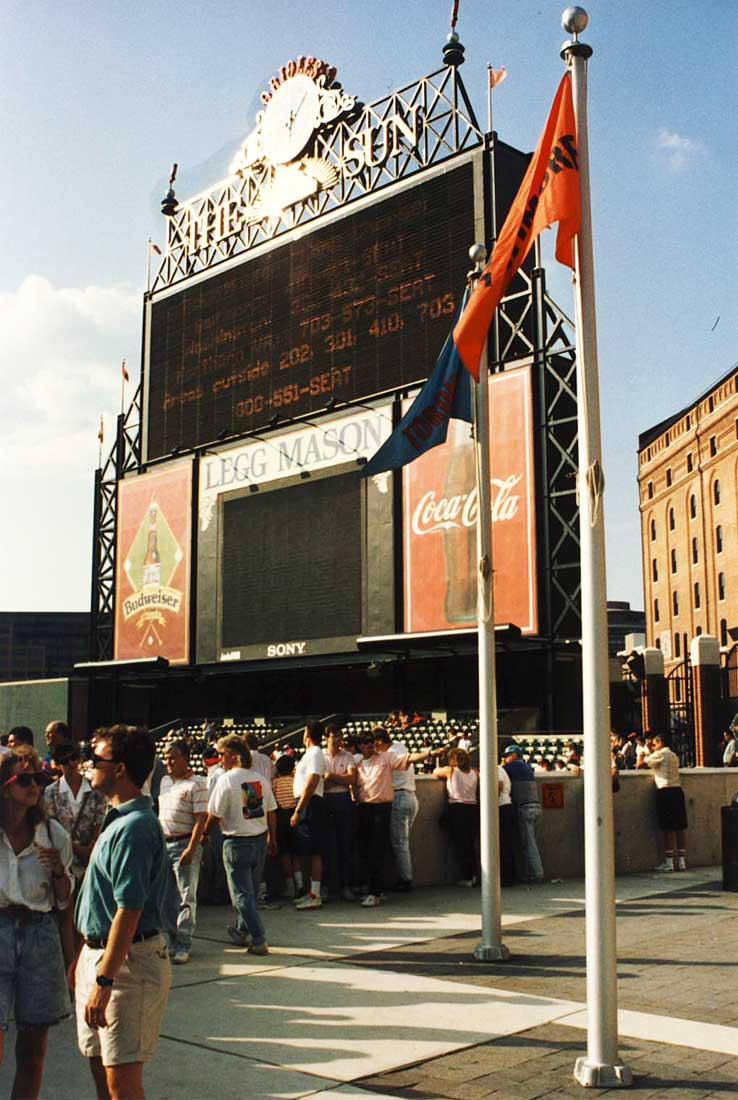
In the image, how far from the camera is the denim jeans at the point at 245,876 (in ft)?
33.2

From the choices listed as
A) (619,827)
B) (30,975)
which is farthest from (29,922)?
(619,827)

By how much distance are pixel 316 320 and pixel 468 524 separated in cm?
Result: 830

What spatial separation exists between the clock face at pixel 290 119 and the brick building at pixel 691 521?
34624mm

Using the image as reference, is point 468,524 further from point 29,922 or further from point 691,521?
point 691,521

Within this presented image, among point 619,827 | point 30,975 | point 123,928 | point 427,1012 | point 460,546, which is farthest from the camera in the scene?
point 460,546

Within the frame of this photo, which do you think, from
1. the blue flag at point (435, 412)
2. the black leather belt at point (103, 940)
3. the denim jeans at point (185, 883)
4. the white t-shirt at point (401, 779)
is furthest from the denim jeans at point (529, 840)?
the black leather belt at point (103, 940)

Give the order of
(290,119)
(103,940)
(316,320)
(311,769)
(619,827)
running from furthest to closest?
(290,119) → (316,320) → (619,827) → (311,769) → (103,940)

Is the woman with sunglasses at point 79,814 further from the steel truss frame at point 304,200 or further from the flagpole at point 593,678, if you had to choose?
the steel truss frame at point 304,200

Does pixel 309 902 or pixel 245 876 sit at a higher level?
pixel 245 876

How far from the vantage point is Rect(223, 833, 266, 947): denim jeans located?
Answer: 10.1 meters

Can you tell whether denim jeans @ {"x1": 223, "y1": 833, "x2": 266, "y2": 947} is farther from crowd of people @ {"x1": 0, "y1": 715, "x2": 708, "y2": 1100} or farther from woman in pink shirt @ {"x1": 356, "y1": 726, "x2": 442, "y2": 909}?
woman in pink shirt @ {"x1": 356, "y1": 726, "x2": 442, "y2": 909}

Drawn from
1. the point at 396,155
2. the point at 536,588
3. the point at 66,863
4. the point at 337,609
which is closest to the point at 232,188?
the point at 396,155

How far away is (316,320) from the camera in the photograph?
33781 millimetres

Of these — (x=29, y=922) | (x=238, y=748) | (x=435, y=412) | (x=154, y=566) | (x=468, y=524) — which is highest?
(x=154, y=566)
